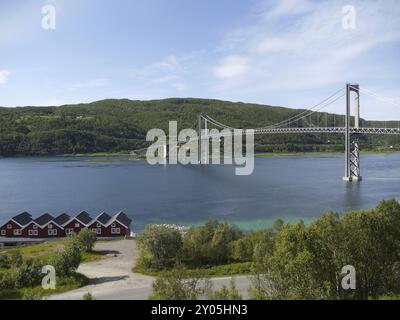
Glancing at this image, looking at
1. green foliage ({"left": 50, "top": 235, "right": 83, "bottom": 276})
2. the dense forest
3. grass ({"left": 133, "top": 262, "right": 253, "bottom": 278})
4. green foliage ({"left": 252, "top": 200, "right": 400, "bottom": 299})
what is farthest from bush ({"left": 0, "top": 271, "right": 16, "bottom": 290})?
the dense forest

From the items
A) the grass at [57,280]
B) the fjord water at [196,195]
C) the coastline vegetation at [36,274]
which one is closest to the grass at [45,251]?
the grass at [57,280]

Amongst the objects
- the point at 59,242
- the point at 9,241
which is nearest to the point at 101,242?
the point at 59,242

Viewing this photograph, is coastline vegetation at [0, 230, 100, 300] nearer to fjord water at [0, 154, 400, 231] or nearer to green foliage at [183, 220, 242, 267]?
green foliage at [183, 220, 242, 267]

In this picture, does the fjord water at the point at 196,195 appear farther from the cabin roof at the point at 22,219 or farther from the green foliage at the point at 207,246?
the green foliage at the point at 207,246

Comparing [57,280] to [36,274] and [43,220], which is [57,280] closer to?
[36,274]

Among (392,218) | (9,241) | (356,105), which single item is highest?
(356,105)
